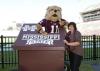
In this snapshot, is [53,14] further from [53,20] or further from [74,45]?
[74,45]

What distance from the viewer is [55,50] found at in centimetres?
689

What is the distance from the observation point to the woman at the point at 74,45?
312 inches

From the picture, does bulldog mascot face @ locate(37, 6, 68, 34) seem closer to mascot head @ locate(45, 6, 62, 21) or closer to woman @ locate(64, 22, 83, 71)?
mascot head @ locate(45, 6, 62, 21)

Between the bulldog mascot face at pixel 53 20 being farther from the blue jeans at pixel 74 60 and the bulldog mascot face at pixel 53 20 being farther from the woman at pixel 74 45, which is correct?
the blue jeans at pixel 74 60

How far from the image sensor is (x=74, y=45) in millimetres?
7875

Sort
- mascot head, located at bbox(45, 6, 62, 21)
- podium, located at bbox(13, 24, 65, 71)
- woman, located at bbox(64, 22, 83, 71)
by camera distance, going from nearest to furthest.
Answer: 1. podium, located at bbox(13, 24, 65, 71)
2. woman, located at bbox(64, 22, 83, 71)
3. mascot head, located at bbox(45, 6, 62, 21)

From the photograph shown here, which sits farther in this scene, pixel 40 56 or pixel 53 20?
pixel 53 20

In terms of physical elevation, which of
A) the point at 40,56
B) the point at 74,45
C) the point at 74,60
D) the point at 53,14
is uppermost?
the point at 53,14

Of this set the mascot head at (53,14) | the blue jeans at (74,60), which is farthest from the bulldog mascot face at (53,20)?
the blue jeans at (74,60)

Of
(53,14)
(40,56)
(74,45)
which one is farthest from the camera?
(53,14)

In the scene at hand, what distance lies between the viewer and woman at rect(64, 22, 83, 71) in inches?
312

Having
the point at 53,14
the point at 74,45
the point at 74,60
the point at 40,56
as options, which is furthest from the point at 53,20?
the point at 40,56

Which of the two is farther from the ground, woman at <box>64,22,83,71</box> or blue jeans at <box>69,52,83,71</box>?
woman at <box>64,22,83,71</box>

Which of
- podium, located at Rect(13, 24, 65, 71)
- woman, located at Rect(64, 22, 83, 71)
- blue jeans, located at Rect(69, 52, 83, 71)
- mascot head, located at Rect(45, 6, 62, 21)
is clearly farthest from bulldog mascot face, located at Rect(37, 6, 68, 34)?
podium, located at Rect(13, 24, 65, 71)
